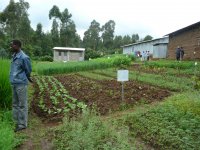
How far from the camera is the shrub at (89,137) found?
4.58 meters

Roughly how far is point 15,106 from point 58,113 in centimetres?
144

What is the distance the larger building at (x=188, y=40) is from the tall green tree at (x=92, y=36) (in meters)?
50.6

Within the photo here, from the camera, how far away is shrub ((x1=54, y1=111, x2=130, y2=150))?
15.0ft

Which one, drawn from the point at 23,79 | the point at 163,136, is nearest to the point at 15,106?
the point at 23,79

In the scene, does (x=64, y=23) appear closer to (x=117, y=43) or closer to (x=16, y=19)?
(x=16, y=19)

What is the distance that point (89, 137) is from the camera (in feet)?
15.8

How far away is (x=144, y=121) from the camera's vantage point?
632 centimetres

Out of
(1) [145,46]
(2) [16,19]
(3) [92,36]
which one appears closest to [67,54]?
(2) [16,19]

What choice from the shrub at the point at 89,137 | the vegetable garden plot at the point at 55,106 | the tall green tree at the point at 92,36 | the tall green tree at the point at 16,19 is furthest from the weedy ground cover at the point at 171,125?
the tall green tree at the point at 92,36

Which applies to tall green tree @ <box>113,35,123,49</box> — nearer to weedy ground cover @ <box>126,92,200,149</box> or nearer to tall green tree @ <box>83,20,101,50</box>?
tall green tree @ <box>83,20,101,50</box>

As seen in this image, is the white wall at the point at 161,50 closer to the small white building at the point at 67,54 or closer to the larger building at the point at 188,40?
the larger building at the point at 188,40

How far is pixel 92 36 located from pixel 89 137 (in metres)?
79.5

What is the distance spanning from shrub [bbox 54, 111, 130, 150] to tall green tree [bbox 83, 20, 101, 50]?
7654 centimetres

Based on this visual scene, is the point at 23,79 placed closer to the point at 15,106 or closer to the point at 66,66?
the point at 15,106
